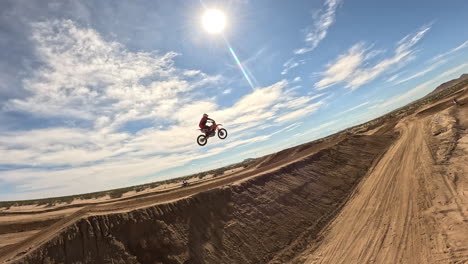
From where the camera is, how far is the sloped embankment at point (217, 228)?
13273 millimetres

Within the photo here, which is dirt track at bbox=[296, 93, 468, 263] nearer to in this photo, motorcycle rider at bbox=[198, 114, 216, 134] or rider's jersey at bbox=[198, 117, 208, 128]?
motorcycle rider at bbox=[198, 114, 216, 134]

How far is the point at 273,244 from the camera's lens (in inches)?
657

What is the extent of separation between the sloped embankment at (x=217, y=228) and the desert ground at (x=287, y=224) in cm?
5

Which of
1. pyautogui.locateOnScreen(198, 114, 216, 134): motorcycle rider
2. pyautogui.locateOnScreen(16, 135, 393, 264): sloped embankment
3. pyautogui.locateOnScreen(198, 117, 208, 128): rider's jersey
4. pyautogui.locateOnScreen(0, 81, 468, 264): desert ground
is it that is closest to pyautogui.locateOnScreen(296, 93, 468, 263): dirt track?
pyautogui.locateOnScreen(0, 81, 468, 264): desert ground

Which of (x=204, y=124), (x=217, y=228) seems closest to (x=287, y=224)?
(x=217, y=228)

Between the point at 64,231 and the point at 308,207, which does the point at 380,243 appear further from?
the point at 64,231

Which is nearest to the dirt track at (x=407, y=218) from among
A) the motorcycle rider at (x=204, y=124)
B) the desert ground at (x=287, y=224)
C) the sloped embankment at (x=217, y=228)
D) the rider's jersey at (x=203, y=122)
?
the desert ground at (x=287, y=224)

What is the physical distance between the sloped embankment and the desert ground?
0.05m

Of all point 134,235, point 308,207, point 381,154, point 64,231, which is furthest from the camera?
point 381,154

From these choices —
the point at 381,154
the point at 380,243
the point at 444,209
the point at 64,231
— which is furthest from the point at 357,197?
the point at 64,231

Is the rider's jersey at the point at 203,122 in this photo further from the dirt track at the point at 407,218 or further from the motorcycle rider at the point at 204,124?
the dirt track at the point at 407,218

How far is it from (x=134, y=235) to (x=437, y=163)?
25.6m

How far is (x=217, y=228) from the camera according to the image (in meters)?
16.7

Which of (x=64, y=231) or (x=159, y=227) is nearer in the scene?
(x=64, y=231)
